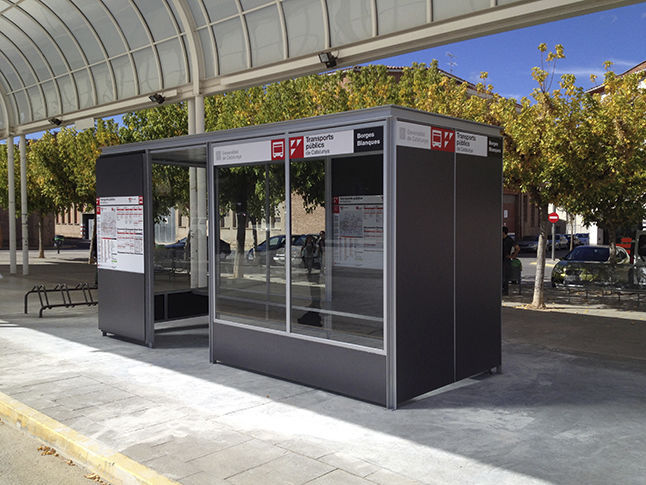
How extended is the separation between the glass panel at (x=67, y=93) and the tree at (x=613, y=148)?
12.6 metres

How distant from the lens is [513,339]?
954cm

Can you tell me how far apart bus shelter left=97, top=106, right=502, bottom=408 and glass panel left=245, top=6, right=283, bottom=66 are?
9.04ft

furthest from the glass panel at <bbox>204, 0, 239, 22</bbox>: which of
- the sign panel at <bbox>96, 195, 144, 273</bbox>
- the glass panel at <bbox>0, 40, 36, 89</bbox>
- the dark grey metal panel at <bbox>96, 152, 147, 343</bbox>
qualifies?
the glass panel at <bbox>0, 40, 36, 89</bbox>

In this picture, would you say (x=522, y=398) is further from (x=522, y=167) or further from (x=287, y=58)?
(x=522, y=167)

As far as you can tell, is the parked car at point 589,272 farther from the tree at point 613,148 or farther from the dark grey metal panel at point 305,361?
the dark grey metal panel at point 305,361

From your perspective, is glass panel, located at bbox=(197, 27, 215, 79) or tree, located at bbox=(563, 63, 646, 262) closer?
glass panel, located at bbox=(197, 27, 215, 79)

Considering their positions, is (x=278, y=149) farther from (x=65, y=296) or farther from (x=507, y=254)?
(x=65, y=296)

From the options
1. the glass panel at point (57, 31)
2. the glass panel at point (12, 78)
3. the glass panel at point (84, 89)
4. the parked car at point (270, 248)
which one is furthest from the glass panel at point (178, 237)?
the glass panel at point (12, 78)

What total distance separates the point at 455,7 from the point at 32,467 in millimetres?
7213

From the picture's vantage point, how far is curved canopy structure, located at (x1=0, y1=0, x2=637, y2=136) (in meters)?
8.59

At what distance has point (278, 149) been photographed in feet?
22.7

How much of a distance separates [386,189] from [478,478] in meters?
2.63

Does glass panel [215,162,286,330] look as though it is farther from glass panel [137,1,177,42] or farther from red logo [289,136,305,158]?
glass panel [137,1,177,42]

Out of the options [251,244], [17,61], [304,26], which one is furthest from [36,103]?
[251,244]
